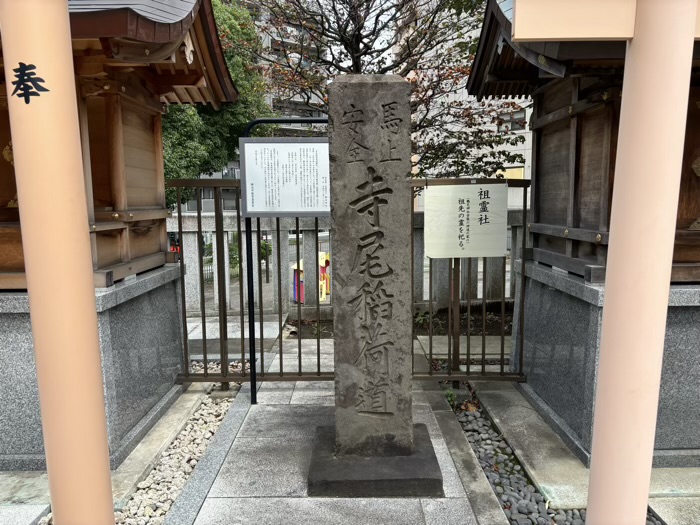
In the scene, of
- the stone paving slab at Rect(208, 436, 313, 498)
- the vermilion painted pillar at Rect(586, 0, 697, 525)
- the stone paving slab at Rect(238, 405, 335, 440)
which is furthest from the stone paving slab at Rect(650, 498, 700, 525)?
the stone paving slab at Rect(238, 405, 335, 440)

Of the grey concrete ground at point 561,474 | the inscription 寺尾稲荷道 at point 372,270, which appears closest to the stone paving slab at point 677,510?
the grey concrete ground at point 561,474

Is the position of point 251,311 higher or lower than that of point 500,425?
higher

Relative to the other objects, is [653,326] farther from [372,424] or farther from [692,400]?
[692,400]

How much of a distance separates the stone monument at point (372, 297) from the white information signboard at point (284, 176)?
1.13m

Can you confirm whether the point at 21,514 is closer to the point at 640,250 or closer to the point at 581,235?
the point at 640,250

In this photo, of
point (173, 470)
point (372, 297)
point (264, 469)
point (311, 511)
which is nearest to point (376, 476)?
point (311, 511)

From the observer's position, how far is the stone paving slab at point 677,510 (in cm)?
329

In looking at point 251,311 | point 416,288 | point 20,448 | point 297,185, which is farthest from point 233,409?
point 416,288

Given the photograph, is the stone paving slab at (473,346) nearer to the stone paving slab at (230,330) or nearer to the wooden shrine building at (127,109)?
the stone paving slab at (230,330)

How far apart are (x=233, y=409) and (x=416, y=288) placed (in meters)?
4.20

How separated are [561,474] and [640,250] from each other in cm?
281

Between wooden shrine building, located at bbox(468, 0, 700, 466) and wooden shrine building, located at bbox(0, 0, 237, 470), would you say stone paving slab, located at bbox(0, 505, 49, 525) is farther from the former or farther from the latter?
wooden shrine building, located at bbox(468, 0, 700, 466)

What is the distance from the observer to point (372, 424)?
3.85 m

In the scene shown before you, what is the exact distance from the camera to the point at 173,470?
414 cm
